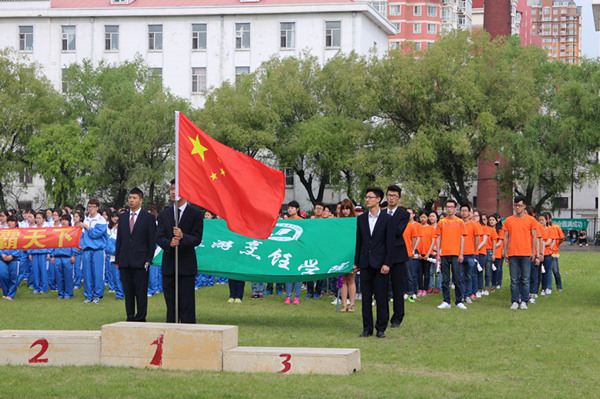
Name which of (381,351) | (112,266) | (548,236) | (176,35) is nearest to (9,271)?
(112,266)

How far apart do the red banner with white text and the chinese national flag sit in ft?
25.7

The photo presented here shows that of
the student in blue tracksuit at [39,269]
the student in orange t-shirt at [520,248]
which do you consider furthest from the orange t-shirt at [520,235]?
the student in blue tracksuit at [39,269]

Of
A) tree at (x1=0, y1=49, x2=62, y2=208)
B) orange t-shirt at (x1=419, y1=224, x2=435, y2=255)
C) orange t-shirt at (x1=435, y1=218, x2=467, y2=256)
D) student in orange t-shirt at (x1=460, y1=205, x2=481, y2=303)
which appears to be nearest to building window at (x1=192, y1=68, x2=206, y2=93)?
tree at (x1=0, y1=49, x2=62, y2=208)

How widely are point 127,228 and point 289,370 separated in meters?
4.86

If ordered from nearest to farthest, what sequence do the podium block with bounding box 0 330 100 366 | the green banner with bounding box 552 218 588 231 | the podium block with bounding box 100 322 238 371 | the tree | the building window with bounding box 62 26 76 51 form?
the podium block with bounding box 100 322 238 371
the podium block with bounding box 0 330 100 366
the tree
the green banner with bounding box 552 218 588 231
the building window with bounding box 62 26 76 51

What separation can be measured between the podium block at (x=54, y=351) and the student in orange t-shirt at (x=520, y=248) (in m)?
9.96

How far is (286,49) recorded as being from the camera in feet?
222

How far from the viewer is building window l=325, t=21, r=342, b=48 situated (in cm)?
6669

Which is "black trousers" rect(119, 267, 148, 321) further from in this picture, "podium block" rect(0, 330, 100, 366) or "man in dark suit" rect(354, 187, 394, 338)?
"man in dark suit" rect(354, 187, 394, 338)

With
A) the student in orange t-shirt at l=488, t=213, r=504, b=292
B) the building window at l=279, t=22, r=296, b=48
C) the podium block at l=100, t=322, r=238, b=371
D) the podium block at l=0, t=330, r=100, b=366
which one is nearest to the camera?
the podium block at l=100, t=322, r=238, b=371

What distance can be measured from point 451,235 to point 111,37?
56.7m

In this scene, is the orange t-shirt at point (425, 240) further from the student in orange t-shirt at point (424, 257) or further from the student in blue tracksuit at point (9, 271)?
the student in blue tracksuit at point (9, 271)

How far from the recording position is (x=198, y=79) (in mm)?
69125

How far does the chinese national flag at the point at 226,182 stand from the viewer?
11.6 metres
